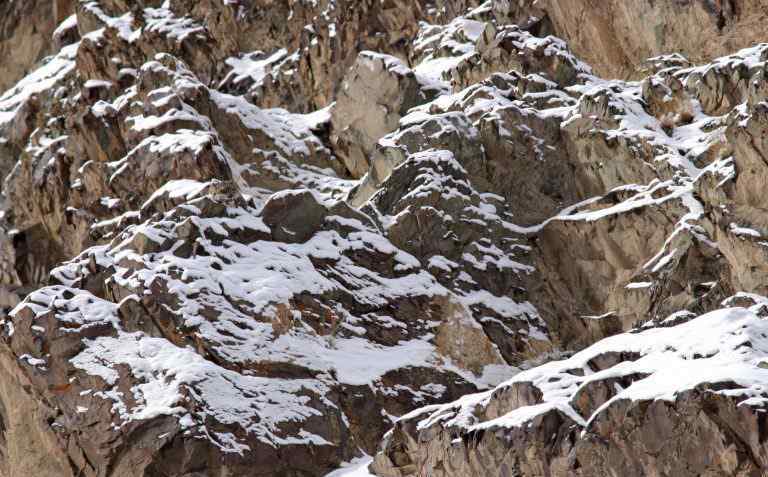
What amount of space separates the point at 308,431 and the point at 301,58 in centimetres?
2357

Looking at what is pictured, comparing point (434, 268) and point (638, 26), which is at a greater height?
point (638, 26)

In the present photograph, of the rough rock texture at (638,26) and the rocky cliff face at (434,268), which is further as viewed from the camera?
the rough rock texture at (638,26)

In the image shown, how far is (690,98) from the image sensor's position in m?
34.2

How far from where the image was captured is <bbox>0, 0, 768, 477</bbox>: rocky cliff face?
21391mm

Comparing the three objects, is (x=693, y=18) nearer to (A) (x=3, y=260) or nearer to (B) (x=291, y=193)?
(B) (x=291, y=193)

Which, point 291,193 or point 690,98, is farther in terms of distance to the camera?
point 690,98

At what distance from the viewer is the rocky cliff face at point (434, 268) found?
21.4m

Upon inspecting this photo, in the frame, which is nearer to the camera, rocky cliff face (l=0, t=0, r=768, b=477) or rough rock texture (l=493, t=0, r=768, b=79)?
rocky cliff face (l=0, t=0, r=768, b=477)

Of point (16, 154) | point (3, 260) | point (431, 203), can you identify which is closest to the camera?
point (431, 203)

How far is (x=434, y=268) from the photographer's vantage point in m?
32.3

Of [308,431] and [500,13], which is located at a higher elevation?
[500,13]

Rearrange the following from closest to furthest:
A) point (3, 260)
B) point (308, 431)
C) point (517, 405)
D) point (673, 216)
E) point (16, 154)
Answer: point (517, 405) < point (308, 431) < point (673, 216) < point (3, 260) < point (16, 154)

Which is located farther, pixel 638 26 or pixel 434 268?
pixel 638 26

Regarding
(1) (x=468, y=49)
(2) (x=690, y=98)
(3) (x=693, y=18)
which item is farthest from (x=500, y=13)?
(2) (x=690, y=98)
